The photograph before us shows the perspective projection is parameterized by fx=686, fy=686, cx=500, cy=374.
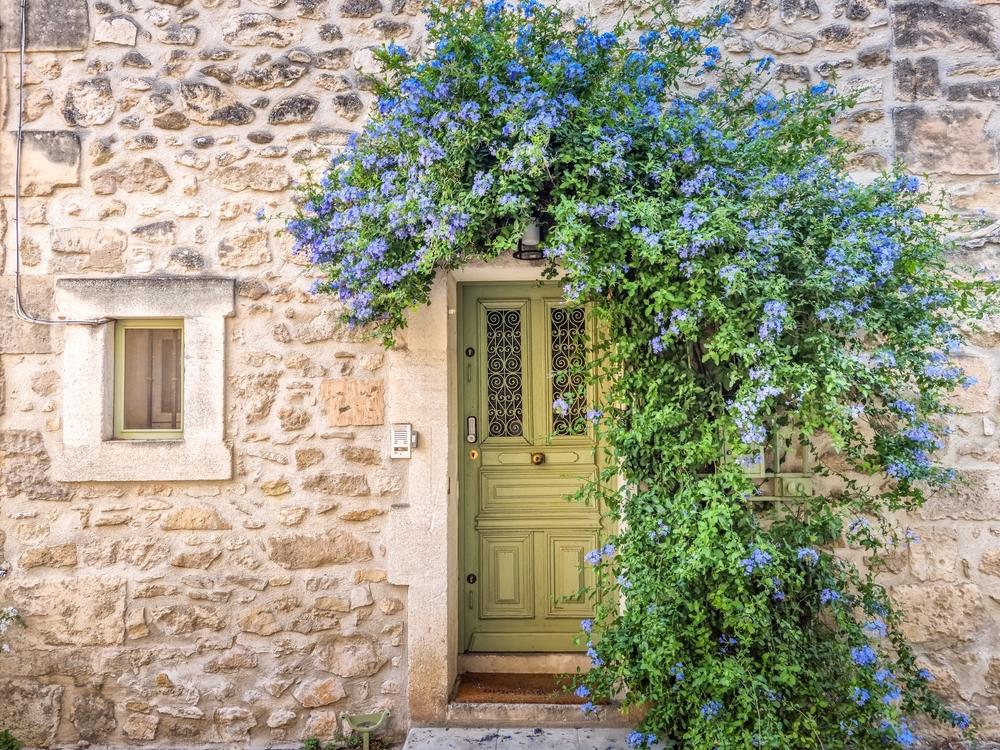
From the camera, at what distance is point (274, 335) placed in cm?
345

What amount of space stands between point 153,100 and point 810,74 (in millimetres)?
3352

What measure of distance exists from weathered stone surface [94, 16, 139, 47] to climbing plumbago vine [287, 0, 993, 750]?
1602 millimetres

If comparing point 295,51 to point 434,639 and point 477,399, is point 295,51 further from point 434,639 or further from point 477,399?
point 434,639

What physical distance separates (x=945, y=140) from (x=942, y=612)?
2.32 m

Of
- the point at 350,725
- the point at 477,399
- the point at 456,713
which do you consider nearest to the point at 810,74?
the point at 477,399

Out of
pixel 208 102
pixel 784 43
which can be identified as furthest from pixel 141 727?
pixel 784 43

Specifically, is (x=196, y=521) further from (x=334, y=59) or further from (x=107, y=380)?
(x=334, y=59)

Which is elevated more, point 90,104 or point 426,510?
point 90,104

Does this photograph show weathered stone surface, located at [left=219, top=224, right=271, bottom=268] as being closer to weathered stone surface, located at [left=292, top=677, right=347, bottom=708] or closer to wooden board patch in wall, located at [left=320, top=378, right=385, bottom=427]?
wooden board patch in wall, located at [left=320, top=378, right=385, bottom=427]

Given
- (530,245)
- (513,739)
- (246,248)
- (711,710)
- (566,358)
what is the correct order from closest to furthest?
(711,710) → (513,739) → (530,245) → (246,248) → (566,358)

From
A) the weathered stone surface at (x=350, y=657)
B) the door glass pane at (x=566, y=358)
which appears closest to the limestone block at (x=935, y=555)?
the door glass pane at (x=566, y=358)

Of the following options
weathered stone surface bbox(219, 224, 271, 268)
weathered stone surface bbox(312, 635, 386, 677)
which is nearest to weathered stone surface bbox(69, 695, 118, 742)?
weathered stone surface bbox(312, 635, 386, 677)

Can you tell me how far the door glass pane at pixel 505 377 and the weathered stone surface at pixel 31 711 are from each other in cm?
253

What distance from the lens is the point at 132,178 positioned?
3.53 metres
